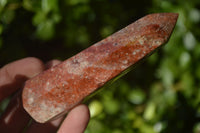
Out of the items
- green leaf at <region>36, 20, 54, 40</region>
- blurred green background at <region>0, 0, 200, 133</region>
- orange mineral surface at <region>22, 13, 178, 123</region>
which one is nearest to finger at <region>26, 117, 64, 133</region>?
blurred green background at <region>0, 0, 200, 133</region>

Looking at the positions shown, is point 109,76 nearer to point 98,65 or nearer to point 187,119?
point 98,65

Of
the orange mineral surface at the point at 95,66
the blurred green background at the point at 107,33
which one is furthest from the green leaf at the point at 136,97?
the orange mineral surface at the point at 95,66

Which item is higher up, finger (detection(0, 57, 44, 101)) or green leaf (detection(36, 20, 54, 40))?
green leaf (detection(36, 20, 54, 40))

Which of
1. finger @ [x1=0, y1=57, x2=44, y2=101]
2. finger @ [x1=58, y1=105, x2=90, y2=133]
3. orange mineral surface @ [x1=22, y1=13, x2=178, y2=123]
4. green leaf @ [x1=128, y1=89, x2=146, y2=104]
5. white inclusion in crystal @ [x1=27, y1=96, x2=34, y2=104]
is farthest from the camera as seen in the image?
green leaf @ [x1=128, y1=89, x2=146, y2=104]

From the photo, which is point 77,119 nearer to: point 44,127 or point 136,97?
point 44,127

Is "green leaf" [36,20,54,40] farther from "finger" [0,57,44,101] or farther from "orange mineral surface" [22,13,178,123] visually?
"orange mineral surface" [22,13,178,123]

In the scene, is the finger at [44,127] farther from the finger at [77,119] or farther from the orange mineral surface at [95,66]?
the orange mineral surface at [95,66]

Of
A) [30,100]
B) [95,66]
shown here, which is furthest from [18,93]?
[95,66]
